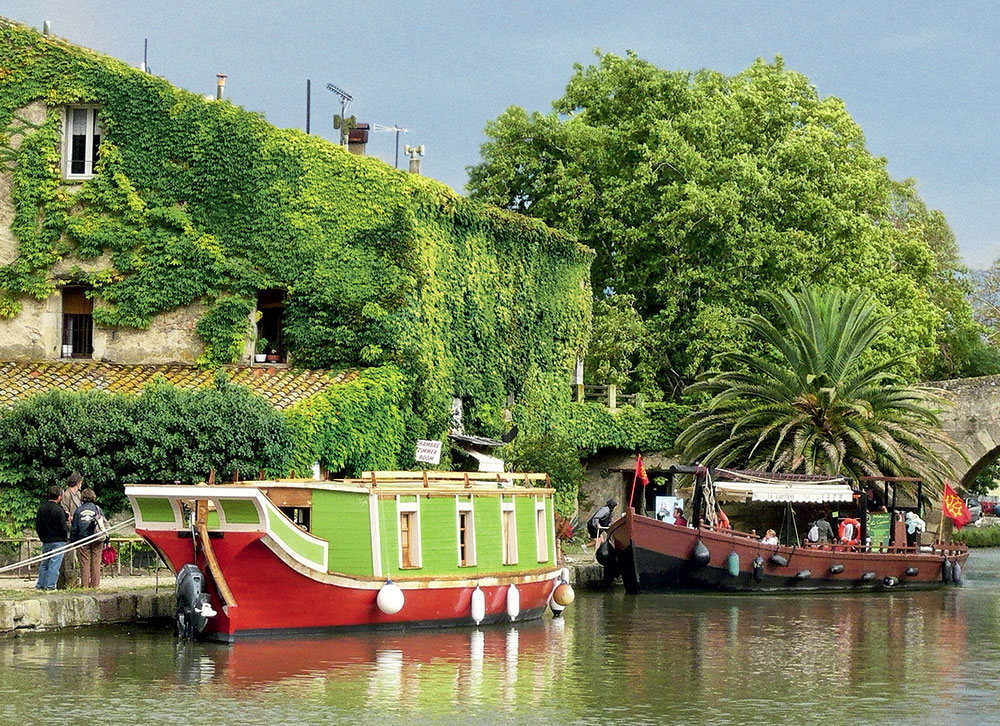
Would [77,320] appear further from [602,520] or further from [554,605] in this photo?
[554,605]

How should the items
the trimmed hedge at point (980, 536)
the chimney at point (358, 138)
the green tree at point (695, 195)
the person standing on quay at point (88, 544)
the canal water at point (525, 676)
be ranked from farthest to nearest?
1. the trimmed hedge at point (980, 536)
2. the green tree at point (695, 195)
3. the chimney at point (358, 138)
4. the person standing on quay at point (88, 544)
5. the canal water at point (525, 676)

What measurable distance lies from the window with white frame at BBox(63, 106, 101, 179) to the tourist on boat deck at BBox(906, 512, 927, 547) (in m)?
23.0

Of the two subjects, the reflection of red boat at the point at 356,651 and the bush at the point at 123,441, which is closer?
the reflection of red boat at the point at 356,651

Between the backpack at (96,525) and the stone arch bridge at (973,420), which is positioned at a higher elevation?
the stone arch bridge at (973,420)

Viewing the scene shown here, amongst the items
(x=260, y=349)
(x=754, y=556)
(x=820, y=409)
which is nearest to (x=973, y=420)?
(x=820, y=409)

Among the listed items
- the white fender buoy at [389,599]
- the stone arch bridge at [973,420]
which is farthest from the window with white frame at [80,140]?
the stone arch bridge at [973,420]

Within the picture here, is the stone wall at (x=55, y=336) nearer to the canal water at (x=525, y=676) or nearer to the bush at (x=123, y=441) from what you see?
the bush at (x=123, y=441)

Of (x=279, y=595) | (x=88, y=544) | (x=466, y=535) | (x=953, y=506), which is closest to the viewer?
(x=279, y=595)

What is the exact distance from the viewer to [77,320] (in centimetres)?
3466

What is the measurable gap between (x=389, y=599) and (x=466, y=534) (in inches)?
97.7

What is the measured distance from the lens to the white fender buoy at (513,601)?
83.7 feet

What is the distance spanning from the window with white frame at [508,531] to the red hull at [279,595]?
7.22 feet

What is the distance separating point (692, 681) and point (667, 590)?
611 inches

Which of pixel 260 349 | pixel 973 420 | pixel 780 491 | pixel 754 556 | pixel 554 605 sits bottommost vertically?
pixel 554 605
